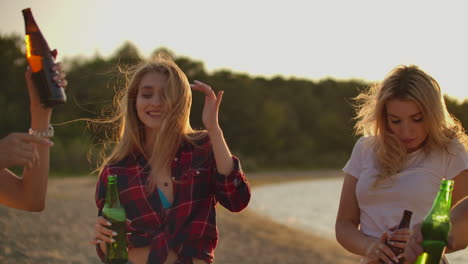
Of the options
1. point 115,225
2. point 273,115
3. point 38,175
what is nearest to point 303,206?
point 115,225

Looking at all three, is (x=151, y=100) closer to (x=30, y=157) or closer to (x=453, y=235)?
(x=30, y=157)

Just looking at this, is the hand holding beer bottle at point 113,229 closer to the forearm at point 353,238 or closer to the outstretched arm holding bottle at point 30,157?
the outstretched arm holding bottle at point 30,157

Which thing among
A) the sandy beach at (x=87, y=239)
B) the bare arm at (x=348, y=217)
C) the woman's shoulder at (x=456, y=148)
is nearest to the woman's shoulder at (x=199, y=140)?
the bare arm at (x=348, y=217)

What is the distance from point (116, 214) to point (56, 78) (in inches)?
29.1

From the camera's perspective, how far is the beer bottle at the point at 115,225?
10.0 ft

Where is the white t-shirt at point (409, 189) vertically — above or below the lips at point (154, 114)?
below

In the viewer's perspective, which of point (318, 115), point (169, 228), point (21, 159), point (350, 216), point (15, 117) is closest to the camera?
point (21, 159)

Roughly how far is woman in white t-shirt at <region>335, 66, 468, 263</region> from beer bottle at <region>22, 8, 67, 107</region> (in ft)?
5.80

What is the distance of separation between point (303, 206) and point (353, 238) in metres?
23.5

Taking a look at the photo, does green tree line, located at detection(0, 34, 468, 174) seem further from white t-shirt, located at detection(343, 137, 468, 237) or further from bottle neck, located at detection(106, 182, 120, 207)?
bottle neck, located at detection(106, 182, 120, 207)

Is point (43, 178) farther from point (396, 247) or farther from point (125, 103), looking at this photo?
point (396, 247)

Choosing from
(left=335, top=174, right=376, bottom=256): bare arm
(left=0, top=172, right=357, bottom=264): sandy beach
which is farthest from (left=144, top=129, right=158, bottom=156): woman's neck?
(left=0, top=172, right=357, bottom=264): sandy beach

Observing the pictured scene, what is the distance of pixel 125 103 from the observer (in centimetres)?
387

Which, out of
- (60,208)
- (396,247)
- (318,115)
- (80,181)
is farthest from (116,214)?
(318,115)
